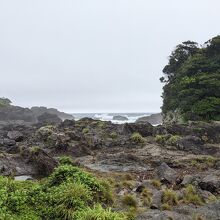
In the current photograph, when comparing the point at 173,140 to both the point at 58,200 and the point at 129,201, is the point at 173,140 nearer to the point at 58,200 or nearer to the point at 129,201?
the point at 129,201

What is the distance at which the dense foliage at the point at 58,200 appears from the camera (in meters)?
12.6

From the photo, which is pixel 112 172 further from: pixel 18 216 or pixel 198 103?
pixel 198 103

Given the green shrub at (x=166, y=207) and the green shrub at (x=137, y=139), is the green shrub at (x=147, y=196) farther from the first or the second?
the green shrub at (x=137, y=139)

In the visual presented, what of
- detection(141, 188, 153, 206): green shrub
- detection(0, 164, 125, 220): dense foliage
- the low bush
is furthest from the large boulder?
the low bush

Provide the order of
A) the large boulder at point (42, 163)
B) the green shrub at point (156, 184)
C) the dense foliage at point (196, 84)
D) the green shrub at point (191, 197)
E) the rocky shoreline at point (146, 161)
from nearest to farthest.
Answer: the rocky shoreline at point (146, 161) < the green shrub at point (191, 197) < the green shrub at point (156, 184) < the large boulder at point (42, 163) < the dense foliage at point (196, 84)

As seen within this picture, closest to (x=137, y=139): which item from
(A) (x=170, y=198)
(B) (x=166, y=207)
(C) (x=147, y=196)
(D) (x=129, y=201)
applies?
(C) (x=147, y=196)

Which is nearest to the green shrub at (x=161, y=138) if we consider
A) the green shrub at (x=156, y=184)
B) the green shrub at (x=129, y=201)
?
the green shrub at (x=156, y=184)

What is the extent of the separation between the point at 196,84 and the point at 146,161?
2492cm

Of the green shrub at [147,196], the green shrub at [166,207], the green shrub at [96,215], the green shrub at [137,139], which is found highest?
the green shrub at [137,139]

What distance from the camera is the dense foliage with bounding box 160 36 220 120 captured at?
4616cm

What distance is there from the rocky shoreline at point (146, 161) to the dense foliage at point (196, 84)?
20.7ft

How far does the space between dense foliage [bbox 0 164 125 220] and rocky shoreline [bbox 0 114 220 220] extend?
1.62m

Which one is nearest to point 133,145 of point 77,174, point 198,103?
point 198,103

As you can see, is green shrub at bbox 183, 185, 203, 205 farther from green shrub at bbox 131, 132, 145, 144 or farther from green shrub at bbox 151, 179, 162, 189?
green shrub at bbox 131, 132, 145, 144
